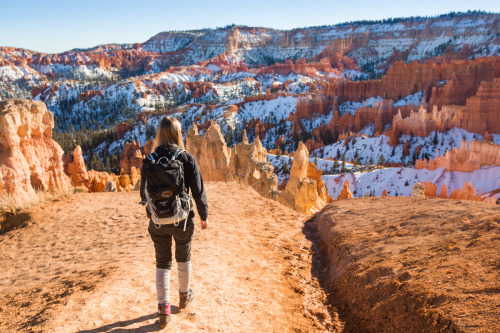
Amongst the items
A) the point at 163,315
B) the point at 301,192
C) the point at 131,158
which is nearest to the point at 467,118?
the point at 301,192

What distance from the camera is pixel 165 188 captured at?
329 centimetres

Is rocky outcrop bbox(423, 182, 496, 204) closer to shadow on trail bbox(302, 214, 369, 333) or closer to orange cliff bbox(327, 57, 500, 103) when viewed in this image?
shadow on trail bbox(302, 214, 369, 333)

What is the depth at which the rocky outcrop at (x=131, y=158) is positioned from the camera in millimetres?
44938

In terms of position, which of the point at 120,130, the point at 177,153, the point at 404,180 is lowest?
the point at 404,180

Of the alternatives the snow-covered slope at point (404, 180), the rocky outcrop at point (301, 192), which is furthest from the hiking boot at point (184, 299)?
the snow-covered slope at point (404, 180)

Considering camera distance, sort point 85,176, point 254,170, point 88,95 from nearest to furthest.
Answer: point 254,170 → point 85,176 → point 88,95

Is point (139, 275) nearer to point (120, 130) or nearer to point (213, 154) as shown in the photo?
point (213, 154)

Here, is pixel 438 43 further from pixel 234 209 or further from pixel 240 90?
pixel 234 209

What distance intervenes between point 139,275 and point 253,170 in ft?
43.2

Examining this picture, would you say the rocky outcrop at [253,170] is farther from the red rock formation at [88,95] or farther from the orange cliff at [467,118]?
the red rock formation at [88,95]

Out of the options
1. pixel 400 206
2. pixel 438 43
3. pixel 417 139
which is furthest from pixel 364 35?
pixel 400 206

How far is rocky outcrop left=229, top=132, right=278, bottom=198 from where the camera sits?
17250 mm

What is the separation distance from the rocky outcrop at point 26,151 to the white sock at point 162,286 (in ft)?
37.3

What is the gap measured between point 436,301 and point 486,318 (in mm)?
523
